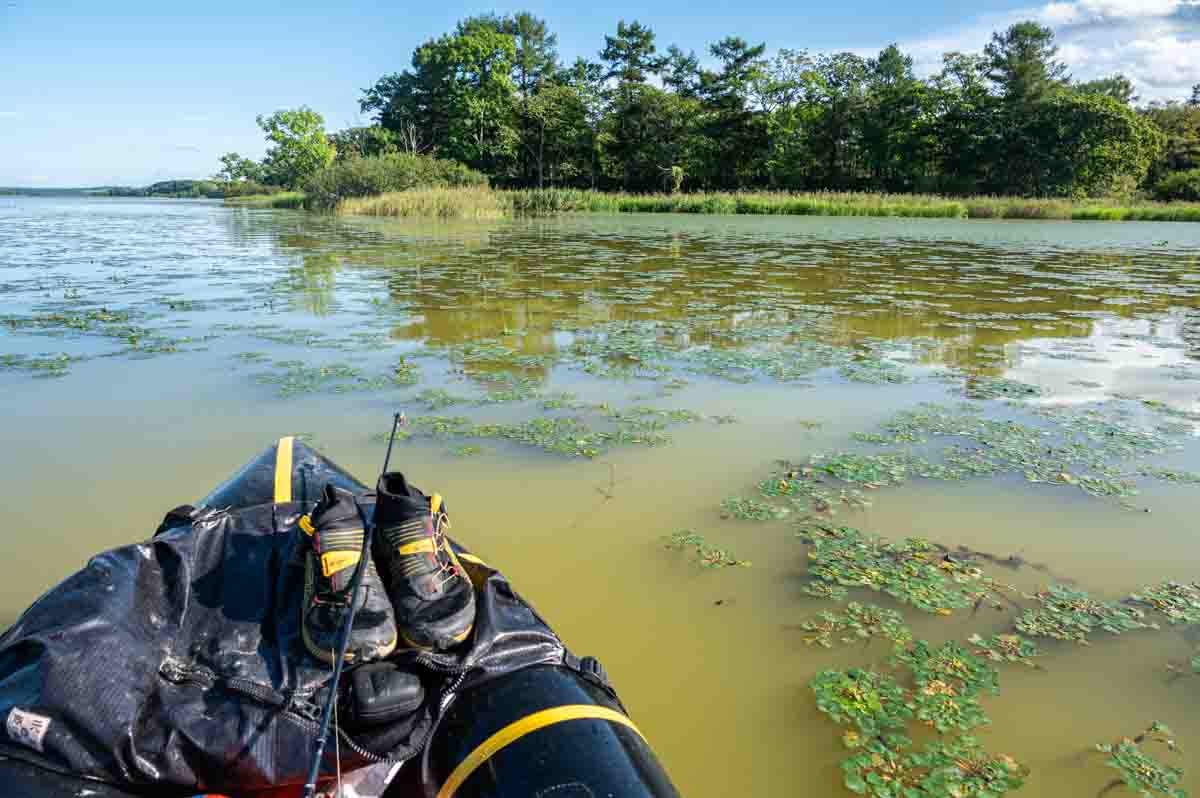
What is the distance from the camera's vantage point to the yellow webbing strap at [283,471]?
2047 mm

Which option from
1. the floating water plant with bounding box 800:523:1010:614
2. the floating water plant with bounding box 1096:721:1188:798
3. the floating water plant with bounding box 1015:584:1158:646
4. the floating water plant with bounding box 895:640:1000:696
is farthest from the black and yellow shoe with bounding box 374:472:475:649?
the floating water plant with bounding box 1015:584:1158:646

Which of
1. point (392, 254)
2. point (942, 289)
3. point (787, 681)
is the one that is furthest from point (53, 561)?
point (392, 254)

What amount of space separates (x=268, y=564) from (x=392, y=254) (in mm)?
11782

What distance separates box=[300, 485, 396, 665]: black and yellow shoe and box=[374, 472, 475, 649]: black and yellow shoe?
0.04m

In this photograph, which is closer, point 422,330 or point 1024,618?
point 1024,618

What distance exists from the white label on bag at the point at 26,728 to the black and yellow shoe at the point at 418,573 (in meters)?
0.63

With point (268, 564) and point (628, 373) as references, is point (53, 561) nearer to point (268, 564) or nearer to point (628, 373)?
point (268, 564)

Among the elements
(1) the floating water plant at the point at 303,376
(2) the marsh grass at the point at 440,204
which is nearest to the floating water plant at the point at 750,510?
(1) the floating water plant at the point at 303,376

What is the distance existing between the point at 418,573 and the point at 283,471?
81 centimetres

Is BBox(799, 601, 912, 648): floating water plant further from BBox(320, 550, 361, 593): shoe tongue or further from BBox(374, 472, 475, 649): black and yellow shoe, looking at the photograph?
BBox(320, 550, 361, 593): shoe tongue

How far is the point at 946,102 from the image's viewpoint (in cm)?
4088

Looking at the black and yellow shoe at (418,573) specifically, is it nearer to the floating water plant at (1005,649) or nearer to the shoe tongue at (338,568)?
the shoe tongue at (338,568)

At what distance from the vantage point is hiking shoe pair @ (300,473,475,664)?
59.7 inches

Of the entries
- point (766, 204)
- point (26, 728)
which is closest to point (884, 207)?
point (766, 204)
